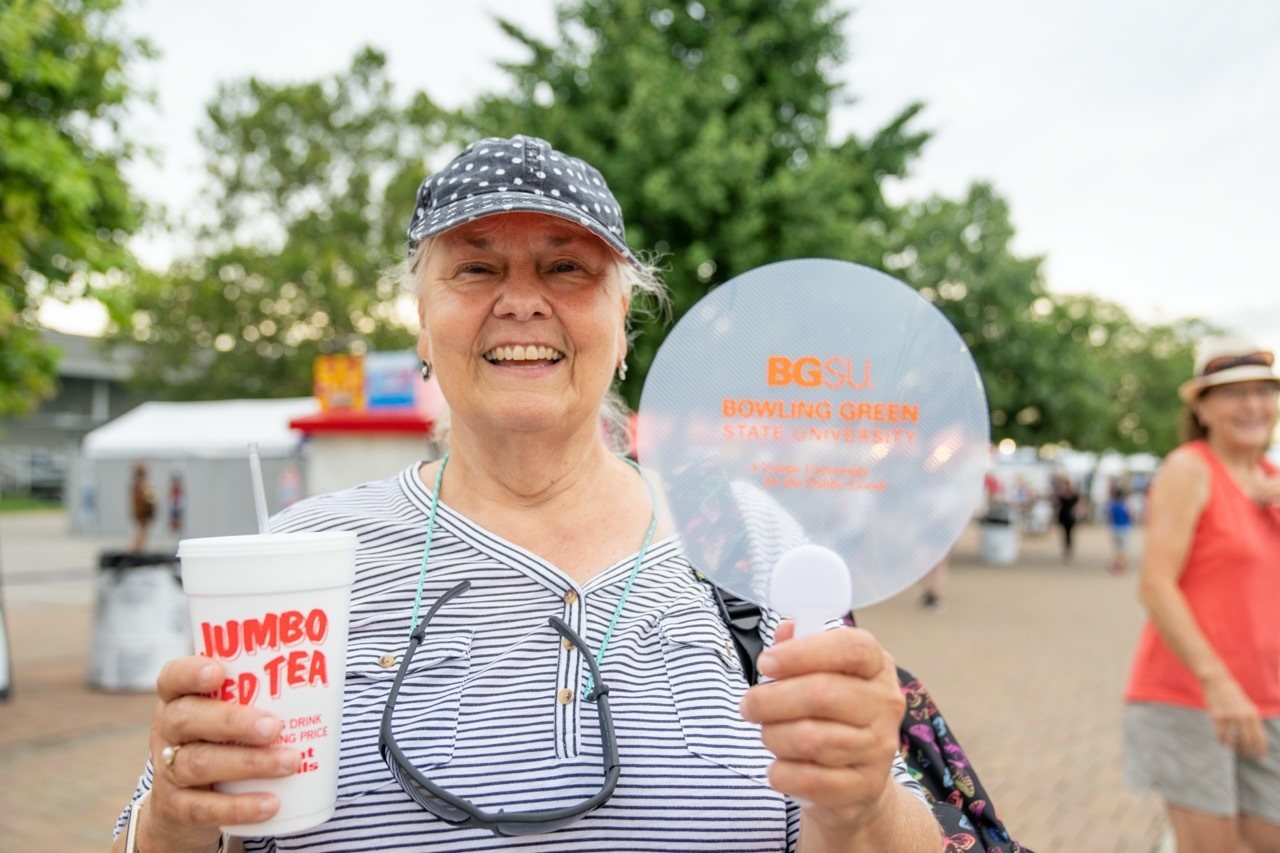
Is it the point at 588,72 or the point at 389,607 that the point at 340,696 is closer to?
the point at 389,607

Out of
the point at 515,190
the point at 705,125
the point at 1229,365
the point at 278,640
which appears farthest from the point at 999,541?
the point at 278,640

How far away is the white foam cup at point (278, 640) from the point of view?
3.74 feet

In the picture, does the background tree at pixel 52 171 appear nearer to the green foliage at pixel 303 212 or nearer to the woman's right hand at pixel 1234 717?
the woman's right hand at pixel 1234 717

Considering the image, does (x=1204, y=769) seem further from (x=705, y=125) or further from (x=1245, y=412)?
(x=705, y=125)

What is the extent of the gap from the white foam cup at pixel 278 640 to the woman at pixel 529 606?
0.43 ft

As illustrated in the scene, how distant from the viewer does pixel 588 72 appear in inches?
428

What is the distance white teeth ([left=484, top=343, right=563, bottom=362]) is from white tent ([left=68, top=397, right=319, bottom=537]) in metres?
18.4

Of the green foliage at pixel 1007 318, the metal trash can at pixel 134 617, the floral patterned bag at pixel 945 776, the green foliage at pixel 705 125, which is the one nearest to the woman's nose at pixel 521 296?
the floral patterned bag at pixel 945 776

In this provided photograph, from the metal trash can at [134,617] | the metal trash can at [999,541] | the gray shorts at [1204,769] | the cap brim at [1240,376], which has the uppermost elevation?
the cap brim at [1240,376]

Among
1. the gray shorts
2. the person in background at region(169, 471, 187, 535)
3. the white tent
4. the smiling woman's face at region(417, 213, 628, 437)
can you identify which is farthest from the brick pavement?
the person in background at region(169, 471, 187, 535)

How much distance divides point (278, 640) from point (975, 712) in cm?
716

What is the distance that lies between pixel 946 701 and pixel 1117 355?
31.4 m

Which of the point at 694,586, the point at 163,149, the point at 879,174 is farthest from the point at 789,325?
the point at 879,174

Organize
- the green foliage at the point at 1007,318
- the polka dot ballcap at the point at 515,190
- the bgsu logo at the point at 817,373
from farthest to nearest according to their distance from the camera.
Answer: the green foliage at the point at 1007,318 < the polka dot ballcap at the point at 515,190 < the bgsu logo at the point at 817,373
